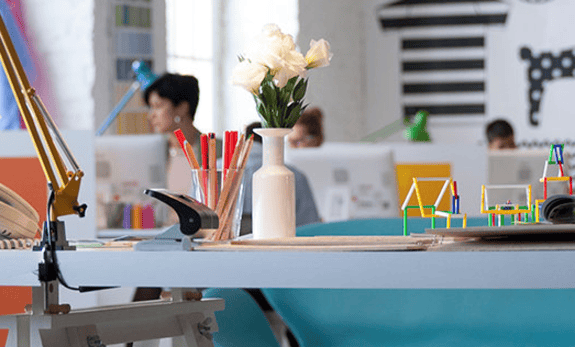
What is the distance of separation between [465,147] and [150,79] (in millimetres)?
1613

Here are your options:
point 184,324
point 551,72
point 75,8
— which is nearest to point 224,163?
point 184,324

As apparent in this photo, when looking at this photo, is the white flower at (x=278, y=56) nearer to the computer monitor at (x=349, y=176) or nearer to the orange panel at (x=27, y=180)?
the orange panel at (x=27, y=180)

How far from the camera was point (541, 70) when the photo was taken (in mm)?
8008

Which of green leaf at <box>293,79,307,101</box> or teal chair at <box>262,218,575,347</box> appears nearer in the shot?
green leaf at <box>293,79,307,101</box>

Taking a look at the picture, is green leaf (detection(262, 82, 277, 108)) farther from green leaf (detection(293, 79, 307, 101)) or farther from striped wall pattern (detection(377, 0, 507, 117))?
Result: striped wall pattern (detection(377, 0, 507, 117))

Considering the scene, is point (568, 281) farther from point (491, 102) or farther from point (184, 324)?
point (491, 102)

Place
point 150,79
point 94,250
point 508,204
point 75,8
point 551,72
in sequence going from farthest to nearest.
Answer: point 551,72 → point 75,8 → point 150,79 → point 508,204 → point 94,250

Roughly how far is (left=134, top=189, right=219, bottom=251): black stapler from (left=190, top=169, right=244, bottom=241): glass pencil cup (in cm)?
16

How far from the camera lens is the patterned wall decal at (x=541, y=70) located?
796cm

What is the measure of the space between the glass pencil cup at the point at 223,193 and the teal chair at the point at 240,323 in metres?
0.29

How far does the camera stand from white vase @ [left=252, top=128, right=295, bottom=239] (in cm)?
131

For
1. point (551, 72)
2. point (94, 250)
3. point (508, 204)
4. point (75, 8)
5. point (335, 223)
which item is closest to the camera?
point (94, 250)

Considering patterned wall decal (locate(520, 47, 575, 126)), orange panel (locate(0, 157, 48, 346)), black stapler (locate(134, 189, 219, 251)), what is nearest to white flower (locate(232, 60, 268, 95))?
black stapler (locate(134, 189, 219, 251))

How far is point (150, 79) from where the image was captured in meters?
4.68
